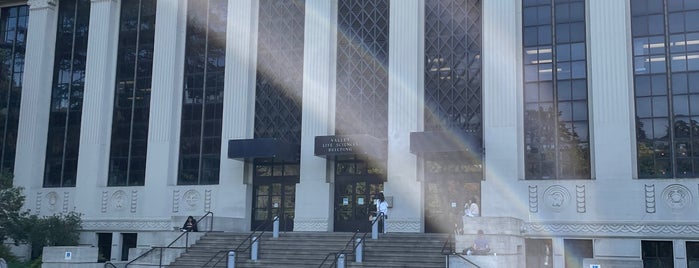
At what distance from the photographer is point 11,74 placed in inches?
1495

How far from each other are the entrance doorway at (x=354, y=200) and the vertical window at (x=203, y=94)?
5.82 m

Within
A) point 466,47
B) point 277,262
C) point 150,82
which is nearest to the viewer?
point 277,262

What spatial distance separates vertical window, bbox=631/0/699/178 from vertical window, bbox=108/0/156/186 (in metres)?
21.4

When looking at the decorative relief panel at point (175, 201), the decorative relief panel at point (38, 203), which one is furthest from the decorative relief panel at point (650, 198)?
the decorative relief panel at point (38, 203)

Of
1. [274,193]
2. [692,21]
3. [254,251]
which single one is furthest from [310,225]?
[692,21]

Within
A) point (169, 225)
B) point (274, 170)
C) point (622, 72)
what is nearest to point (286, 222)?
point (274, 170)

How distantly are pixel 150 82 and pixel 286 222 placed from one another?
31.4 ft

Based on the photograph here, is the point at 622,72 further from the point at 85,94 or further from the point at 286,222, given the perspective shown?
the point at 85,94

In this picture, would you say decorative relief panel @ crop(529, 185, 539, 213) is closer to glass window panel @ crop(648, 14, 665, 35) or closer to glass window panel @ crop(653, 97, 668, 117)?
glass window panel @ crop(653, 97, 668, 117)

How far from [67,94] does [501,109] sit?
841 inches

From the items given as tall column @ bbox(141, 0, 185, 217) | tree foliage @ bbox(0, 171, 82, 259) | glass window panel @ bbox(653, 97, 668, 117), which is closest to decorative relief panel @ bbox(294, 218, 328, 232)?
tall column @ bbox(141, 0, 185, 217)

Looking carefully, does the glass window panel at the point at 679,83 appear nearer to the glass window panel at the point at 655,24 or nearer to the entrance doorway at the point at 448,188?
the glass window panel at the point at 655,24

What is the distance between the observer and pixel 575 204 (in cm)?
2714

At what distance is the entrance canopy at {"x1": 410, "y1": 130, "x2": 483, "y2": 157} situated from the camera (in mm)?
28062
